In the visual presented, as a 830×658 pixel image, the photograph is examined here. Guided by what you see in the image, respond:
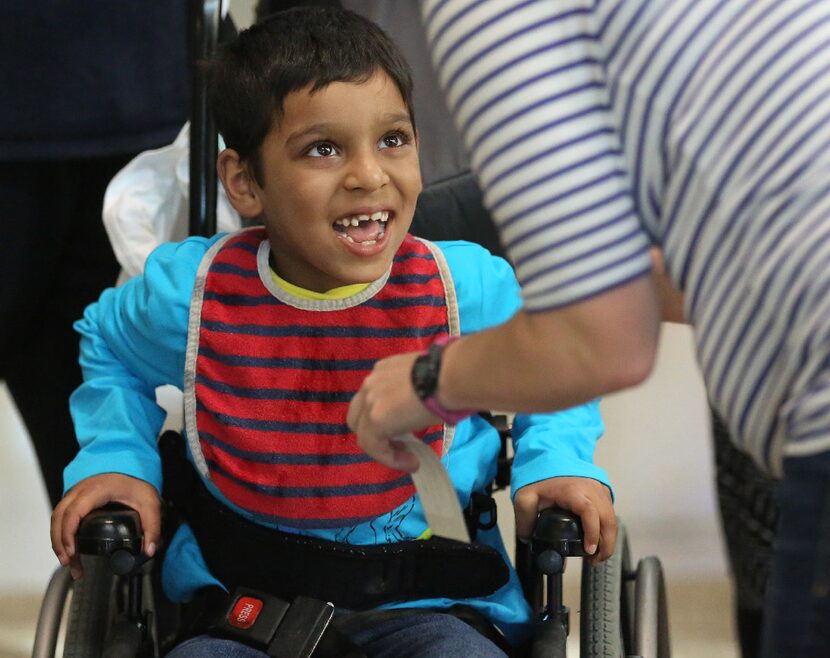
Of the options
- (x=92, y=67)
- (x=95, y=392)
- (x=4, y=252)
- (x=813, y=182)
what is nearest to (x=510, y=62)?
(x=813, y=182)

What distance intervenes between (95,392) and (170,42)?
497 millimetres

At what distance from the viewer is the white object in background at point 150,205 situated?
1737 millimetres

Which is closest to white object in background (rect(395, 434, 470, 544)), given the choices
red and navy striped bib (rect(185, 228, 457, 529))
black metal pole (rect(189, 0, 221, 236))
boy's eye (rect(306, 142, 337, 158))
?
red and navy striped bib (rect(185, 228, 457, 529))

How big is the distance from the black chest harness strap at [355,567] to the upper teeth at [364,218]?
351 mm

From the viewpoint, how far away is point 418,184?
1.48 m

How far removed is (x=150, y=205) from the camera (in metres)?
1.77

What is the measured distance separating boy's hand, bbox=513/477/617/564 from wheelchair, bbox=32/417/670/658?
21 mm

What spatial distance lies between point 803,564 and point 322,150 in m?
0.83

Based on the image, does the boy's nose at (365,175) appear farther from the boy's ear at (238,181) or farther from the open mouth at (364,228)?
the boy's ear at (238,181)

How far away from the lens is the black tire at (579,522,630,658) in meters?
1.39

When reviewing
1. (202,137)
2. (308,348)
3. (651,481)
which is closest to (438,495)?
(308,348)

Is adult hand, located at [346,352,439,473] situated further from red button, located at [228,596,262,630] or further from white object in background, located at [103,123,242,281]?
white object in background, located at [103,123,242,281]

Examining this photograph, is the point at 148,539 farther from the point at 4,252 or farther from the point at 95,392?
the point at 4,252

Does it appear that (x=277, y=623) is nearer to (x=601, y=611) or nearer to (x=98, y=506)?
(x=98, y=506)
